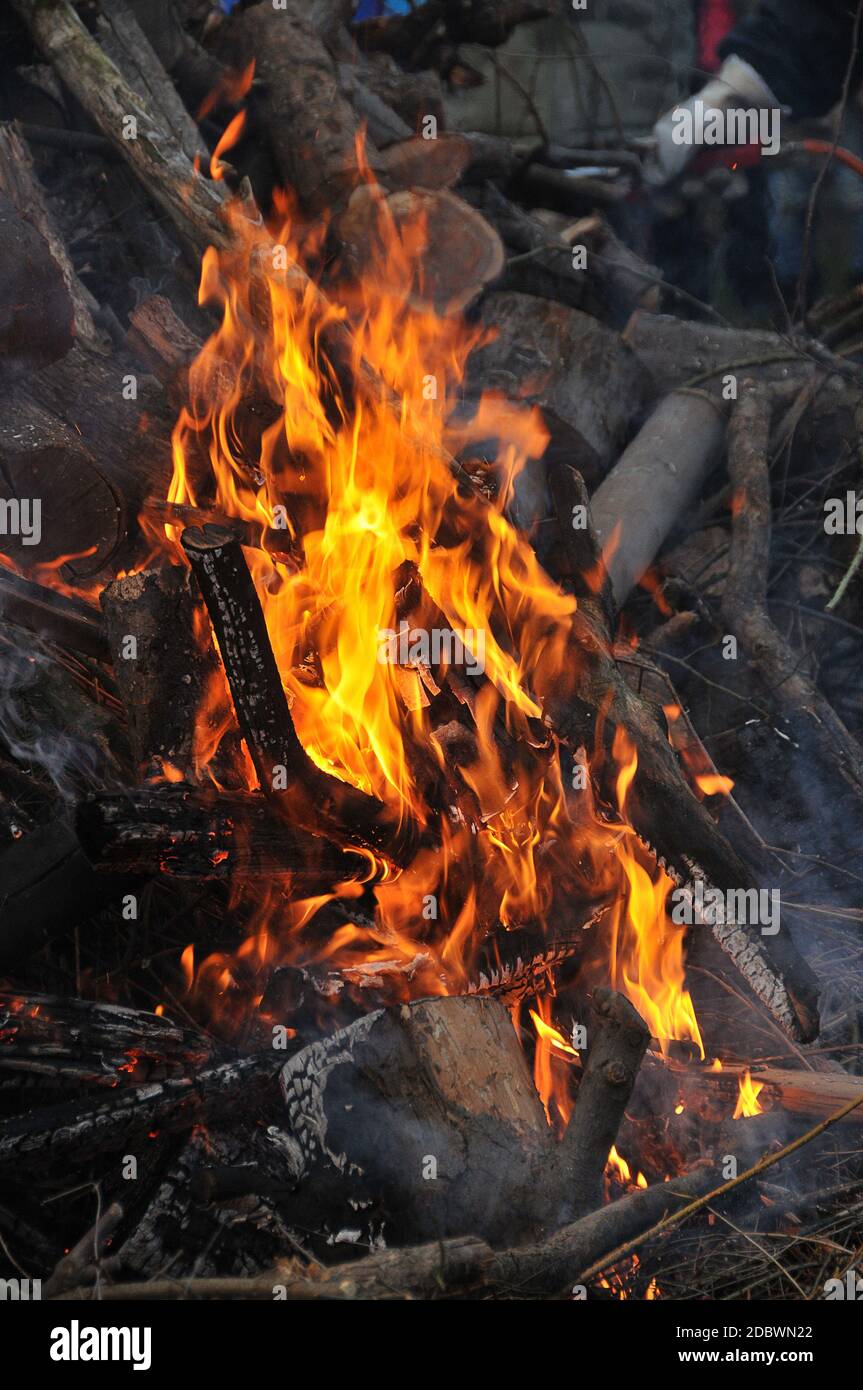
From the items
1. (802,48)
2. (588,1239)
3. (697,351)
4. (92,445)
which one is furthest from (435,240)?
(588,1239)

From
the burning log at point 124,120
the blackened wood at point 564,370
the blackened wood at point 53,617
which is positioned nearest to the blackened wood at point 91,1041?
the blackened wood at point 53,617

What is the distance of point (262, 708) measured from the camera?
10.7 ft

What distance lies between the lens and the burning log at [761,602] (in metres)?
4.43

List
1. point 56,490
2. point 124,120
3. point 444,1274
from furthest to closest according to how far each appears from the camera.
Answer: point 124,120, point 56,490, point 444,1274

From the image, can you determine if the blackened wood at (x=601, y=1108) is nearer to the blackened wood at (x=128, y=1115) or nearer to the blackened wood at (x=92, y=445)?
the blackened wood at (x=128, y=1115)

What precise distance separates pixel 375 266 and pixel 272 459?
161cm

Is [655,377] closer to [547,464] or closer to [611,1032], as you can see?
[547,464]

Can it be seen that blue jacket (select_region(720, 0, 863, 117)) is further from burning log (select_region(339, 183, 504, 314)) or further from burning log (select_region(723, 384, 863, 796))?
burning log (select_region(339, 183, 504, 314))

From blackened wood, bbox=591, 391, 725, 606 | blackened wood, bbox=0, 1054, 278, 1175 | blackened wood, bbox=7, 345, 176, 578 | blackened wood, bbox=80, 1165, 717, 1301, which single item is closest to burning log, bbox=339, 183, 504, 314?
blackened wood, bbox=591, 391, 725, 606

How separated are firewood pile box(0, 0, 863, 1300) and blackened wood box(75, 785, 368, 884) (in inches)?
0.5

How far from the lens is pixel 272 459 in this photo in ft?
13.0

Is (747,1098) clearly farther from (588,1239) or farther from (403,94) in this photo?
(403,94)

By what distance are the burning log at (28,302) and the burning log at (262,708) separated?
3.64ft

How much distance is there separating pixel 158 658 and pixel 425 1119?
1.51 metres
